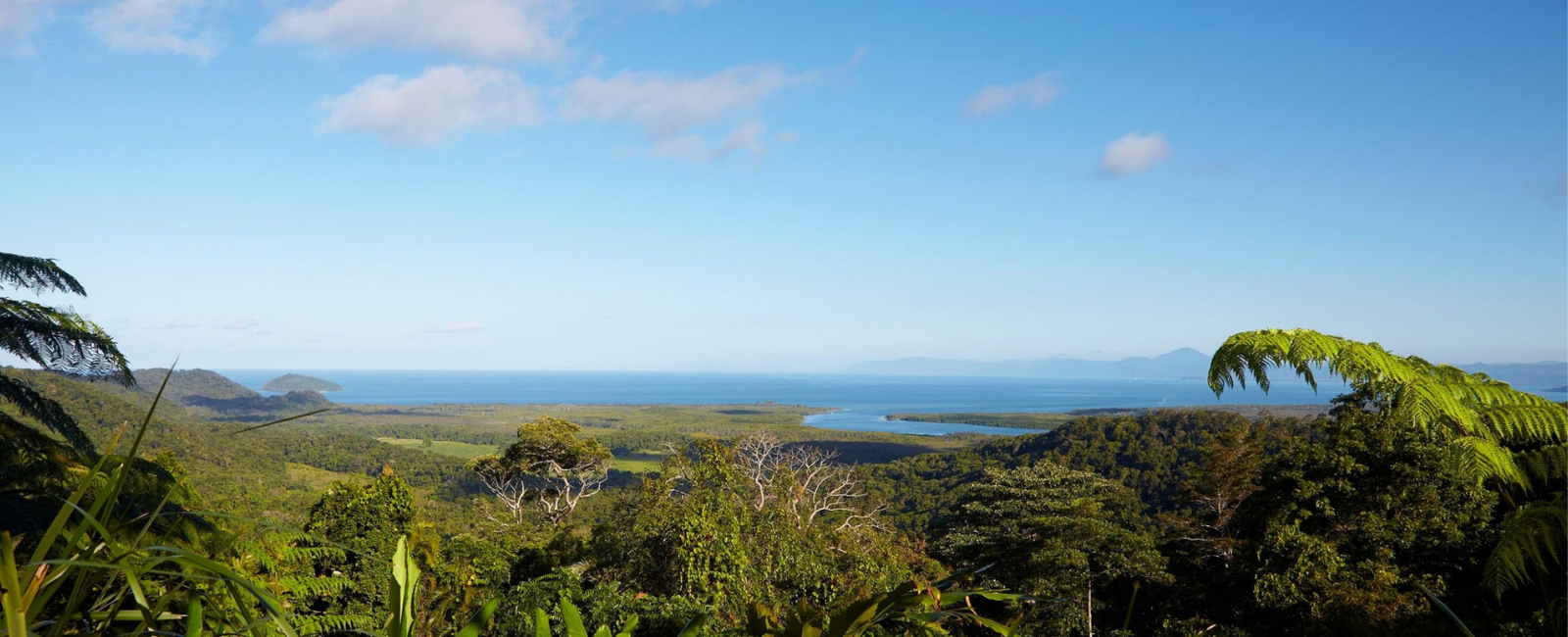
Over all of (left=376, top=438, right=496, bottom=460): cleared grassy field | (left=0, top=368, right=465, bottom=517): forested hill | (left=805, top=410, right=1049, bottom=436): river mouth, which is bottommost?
(left=805, top=410, right=1049, bottom=436): river mouth

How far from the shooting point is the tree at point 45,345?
12.5ft

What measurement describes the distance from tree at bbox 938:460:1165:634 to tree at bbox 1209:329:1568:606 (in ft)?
27.3

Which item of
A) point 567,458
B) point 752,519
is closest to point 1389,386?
point 752,519

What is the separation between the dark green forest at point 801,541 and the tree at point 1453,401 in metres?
0.01

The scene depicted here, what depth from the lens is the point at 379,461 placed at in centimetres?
5062

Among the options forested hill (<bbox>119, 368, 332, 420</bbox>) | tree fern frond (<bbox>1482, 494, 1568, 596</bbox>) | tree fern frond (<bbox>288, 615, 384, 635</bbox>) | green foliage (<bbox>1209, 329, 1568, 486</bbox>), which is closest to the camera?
tree fern frond (<bbox>1482, 494, 1568, 596</bbox>)

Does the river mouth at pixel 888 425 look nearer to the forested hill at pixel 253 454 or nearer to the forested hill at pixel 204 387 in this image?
Result: the forested hill at pixel 253 454

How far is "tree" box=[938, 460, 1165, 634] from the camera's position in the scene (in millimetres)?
12906

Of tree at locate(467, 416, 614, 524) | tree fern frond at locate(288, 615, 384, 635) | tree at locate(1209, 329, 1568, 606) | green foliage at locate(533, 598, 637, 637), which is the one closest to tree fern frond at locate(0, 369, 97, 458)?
tree fern frond at locate(288, 615, 384, 635)

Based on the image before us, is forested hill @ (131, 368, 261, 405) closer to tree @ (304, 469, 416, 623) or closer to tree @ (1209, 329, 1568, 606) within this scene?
tree @ (304, 469, 416, 623)

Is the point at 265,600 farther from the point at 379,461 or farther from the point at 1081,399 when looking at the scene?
the point at 1081,399

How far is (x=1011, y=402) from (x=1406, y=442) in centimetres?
14343

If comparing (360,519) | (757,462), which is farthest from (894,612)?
(757,462)

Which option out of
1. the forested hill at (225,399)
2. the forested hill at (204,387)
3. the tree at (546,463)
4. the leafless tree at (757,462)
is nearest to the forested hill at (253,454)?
the tree at (546,463)
